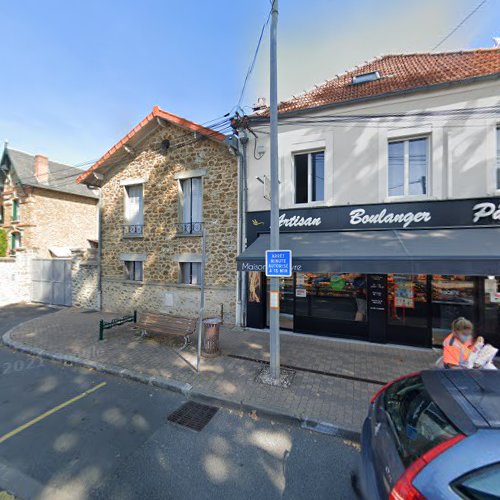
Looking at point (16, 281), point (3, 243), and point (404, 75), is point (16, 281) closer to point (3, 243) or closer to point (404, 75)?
point (3, 243)

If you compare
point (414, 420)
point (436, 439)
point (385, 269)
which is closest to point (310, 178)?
point (385, 269)

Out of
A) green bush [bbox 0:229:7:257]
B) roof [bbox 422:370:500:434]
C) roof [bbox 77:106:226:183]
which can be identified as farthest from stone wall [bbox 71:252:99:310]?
roof [bbox 422:370:500:434]

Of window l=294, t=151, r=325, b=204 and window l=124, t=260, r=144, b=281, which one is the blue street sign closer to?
window l=294, t=151, r=325, b=204

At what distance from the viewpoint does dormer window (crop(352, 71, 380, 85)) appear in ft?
27.1

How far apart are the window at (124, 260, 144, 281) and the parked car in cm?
977

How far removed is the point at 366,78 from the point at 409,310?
7.25m

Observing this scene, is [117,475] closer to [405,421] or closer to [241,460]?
[241,460]

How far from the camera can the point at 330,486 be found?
2.84 meters

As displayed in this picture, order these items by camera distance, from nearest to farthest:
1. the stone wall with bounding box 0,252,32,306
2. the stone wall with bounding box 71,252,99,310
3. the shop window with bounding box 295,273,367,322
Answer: the shop window with bounding box 295,273,367,322 < the stone wall with bounding box 71,252,99,310 < the stone wall with bounding box 0,252,32,306

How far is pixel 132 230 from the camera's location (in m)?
10.6

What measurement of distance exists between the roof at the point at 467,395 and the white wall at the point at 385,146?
A: 17.5 ft

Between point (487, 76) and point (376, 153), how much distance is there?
9.01ft

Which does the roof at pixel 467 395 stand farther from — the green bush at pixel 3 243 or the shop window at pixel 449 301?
the green bush at pixel 3 243

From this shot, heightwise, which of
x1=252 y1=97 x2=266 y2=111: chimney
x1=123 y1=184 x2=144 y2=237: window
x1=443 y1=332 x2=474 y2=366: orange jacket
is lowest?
x1=443 y1=332 x2=474 y2=366: orange jacket
